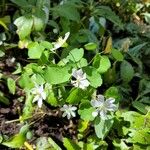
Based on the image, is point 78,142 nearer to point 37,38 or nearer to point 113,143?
point 113,143

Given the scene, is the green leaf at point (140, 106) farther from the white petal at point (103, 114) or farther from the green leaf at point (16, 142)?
the green leaf at point (16, 142)

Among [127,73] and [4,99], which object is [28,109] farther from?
[127,73]

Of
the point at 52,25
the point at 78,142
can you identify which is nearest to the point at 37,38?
the point at 52,25

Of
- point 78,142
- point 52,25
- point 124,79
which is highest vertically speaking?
point 52,25

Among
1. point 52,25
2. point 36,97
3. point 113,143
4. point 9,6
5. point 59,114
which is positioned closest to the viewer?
point 36,97

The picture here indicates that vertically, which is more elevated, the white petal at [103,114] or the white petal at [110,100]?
the white petal at [110,100]

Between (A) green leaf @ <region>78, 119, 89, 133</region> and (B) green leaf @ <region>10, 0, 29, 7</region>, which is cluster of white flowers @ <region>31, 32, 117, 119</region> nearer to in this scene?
(A) green leaf @ <region>78, 119, 89, 133</region>

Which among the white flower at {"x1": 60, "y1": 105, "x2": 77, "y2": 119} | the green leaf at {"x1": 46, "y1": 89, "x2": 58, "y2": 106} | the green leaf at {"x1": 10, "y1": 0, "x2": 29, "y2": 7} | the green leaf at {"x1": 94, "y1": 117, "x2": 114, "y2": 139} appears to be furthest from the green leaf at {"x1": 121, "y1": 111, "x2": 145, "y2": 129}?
the green leaf at {"x1": 10, "y1": 0, "x2": 29, "y2": 7}

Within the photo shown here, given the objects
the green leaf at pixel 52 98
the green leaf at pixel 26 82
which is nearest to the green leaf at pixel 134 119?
the green leaf at pixel 52 98
